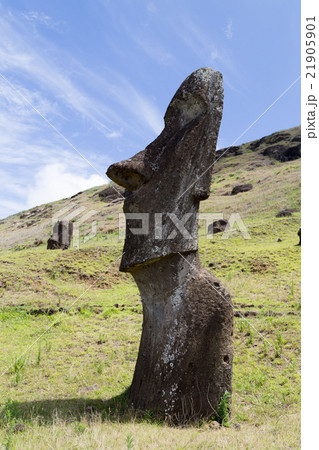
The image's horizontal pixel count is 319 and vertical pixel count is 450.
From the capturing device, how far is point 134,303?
13023mm

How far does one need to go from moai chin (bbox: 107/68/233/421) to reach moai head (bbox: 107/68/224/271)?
0.02 metres

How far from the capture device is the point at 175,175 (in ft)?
19.1

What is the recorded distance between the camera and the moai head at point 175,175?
18.6 ft

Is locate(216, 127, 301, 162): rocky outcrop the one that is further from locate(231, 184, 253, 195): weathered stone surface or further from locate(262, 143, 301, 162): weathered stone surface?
locate(231, 184, 253, 195): weathered stone surface

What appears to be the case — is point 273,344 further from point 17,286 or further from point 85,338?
point 17,286

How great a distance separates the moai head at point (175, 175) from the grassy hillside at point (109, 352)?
2.37 metres

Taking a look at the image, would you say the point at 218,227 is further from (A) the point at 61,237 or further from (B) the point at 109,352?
(B) the point at 109,352

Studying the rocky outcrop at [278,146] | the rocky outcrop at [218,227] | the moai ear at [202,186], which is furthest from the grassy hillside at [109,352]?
the rocky outcrop at [278,146]

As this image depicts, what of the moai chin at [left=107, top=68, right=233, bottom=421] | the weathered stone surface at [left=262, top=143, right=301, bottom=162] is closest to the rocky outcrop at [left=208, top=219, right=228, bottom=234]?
the moai chin at [left=107, top=68, right=233, bottom=421]

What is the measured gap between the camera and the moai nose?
19.4 feet

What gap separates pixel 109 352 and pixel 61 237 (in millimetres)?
16401

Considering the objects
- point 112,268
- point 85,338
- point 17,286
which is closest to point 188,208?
point 85,338

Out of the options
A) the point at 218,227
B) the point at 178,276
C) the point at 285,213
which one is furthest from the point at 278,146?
the point at 178,276

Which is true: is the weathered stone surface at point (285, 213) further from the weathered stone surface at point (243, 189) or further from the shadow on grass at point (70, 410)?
the shadow on grass at point (70, 410)
